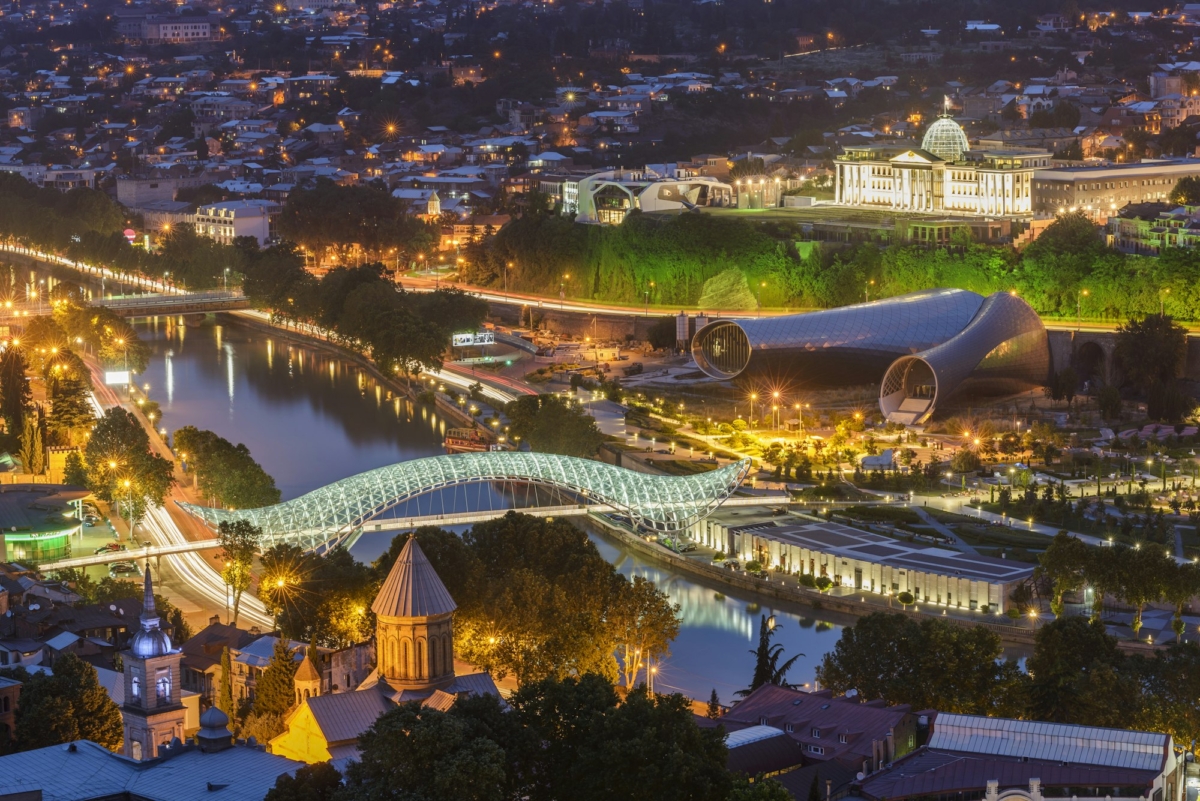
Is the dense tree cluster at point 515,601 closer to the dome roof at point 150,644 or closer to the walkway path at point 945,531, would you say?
the dome roof at point 150,644

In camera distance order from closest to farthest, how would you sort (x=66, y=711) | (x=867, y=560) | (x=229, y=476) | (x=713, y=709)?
(x=66, y=711)
(x=713, y=709)
(x=867, y=560)
(x=229, y=476)

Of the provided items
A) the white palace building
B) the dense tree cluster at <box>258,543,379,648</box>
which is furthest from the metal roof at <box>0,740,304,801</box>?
the white palace building

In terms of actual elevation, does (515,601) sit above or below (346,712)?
above

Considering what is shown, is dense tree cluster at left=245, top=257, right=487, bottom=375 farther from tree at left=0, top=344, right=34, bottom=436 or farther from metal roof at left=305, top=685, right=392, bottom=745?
metal roof at left=305, top=685, right=392, bottom=745

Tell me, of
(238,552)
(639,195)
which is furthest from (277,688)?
(639,195)

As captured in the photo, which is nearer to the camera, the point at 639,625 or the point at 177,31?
the point at 639,625

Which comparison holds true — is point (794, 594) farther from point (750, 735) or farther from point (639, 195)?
point (639, 195)

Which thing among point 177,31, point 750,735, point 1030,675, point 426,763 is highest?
point 177,31

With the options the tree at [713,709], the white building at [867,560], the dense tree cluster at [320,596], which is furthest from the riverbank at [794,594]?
the dense tree cluster at [320,596]
